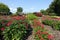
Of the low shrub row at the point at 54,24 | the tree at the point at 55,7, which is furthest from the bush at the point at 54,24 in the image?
the tree at the point at 55,7

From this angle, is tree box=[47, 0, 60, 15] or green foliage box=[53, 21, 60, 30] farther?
tree box=[47, 0, 60, 15]

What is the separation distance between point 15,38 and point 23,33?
0.57 m

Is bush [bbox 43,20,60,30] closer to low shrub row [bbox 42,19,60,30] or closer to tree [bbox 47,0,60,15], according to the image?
low shrub row [bbox 42,19,60,30]

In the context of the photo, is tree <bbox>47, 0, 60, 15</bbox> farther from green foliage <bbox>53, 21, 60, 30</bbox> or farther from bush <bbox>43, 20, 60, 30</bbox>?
green foliage <bbox>53, 21, 60, 30</bbox>

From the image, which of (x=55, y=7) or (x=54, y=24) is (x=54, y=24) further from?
(x=55, y=7)

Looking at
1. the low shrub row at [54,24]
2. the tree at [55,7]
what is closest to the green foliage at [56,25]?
the low shrub row at [54,24]

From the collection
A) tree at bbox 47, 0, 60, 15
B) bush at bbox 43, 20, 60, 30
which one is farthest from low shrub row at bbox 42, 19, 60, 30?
tree at bbox 47, 0, 60, 15

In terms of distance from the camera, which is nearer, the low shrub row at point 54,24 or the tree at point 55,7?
the low shrub row at point 54,24

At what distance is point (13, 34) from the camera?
9.45m

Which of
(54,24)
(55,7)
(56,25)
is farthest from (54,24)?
(55,7)

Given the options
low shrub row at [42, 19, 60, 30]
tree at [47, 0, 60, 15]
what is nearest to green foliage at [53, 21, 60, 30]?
low shrub row at [42, 19, 60, 30]

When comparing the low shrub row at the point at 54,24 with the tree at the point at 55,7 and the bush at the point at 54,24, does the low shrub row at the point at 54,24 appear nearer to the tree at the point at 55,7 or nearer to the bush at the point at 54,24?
the bush at the point at 54,24

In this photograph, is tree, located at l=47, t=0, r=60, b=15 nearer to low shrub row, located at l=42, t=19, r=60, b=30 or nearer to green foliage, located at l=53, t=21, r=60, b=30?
low shrub row, located at l=42, t=19, r=60, b=30

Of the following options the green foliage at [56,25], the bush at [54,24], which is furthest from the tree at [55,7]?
the green foliage at [56,25]
